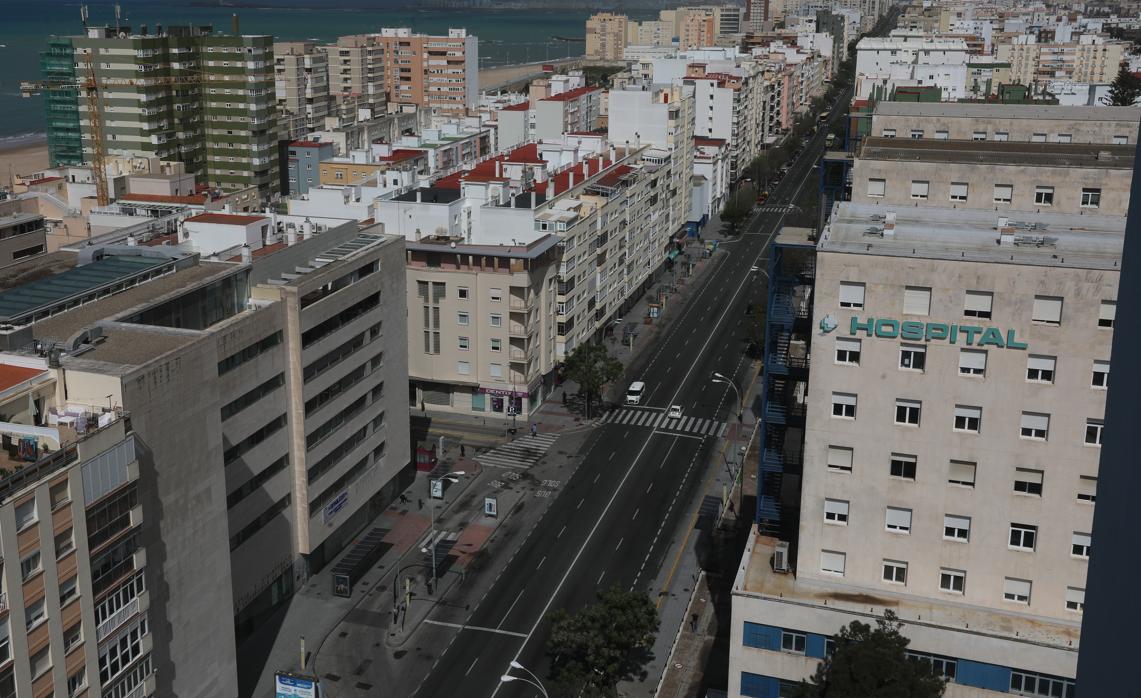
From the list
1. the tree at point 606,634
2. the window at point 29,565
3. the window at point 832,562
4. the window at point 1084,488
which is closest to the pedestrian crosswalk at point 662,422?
the tree at point 606,634

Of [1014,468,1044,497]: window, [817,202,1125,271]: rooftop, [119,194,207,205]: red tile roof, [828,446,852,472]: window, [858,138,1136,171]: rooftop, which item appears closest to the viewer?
[817,202,1125,271]: rooftop

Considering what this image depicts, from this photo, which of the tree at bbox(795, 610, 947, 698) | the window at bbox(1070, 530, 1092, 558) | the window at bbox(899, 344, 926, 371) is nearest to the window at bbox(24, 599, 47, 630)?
the tree at bbox(795, 610, 947, 698)

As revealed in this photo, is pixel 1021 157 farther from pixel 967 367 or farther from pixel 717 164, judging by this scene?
pixel 717 164

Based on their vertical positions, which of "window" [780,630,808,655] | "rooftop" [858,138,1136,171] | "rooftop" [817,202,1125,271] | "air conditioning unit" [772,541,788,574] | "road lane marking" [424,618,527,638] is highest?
"rooftop" [858,138,1136,171]

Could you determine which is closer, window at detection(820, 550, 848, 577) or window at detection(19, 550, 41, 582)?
window at detection(19, 550, 41, 582)

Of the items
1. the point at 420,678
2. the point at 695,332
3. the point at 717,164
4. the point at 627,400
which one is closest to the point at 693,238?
the point at 717,164

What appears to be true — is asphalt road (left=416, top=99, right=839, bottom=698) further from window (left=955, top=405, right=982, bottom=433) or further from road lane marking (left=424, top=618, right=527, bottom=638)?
window (left=955, top=405, right=982, bottom=433)

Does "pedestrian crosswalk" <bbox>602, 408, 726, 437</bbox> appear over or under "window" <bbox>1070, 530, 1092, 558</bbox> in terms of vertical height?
under
